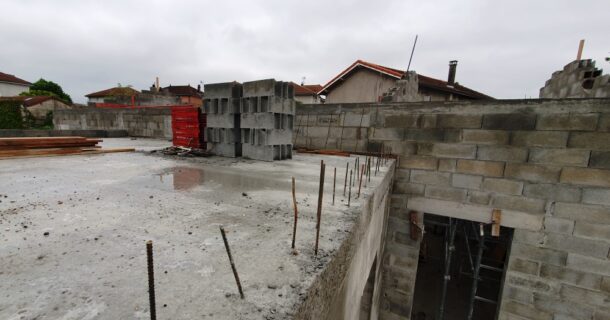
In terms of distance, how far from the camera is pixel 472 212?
5297mm

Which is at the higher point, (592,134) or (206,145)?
(592,134)

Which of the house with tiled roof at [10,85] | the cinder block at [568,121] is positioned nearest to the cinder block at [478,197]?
the cinder block at [568,121]

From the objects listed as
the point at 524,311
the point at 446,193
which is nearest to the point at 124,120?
the point at 446,193

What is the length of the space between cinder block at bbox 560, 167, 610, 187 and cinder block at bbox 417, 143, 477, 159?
1.50 meters

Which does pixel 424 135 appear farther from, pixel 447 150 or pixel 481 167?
pixel 481 167

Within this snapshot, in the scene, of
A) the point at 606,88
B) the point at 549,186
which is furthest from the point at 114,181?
the point at 606,88

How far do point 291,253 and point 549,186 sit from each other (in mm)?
5753

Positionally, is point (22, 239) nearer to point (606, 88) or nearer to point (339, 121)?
point (339, 121)

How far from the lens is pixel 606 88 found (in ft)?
19.6

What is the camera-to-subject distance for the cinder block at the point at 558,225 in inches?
181

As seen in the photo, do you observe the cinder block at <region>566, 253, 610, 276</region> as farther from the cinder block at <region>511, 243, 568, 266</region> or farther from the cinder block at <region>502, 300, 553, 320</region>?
the cinder block at <region>502, 300, 553, 320</region>

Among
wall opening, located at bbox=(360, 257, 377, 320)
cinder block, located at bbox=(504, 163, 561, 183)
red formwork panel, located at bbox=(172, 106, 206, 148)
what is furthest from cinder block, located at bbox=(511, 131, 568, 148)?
red formwork panel, located at bbox=(172, 106, 206, 148)

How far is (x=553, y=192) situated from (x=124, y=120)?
1588 centimetres

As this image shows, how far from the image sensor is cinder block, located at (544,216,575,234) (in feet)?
15.1
